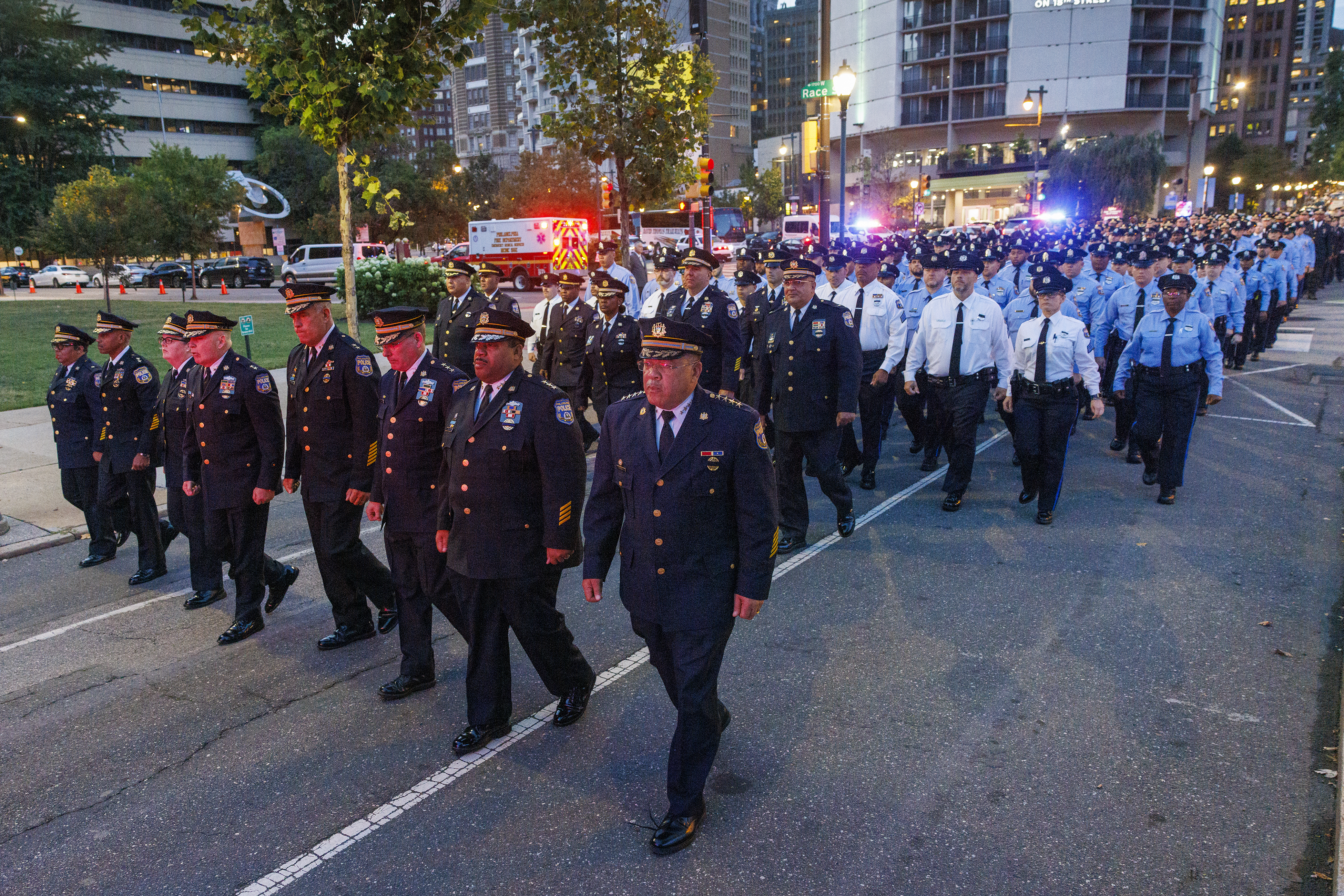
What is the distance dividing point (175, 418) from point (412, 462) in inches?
102

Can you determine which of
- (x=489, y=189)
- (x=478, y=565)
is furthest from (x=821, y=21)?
(x=489, y=189)

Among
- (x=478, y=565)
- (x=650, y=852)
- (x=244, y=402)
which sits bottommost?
(x=650, y=852)

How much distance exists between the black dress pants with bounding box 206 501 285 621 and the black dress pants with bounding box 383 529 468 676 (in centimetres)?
138

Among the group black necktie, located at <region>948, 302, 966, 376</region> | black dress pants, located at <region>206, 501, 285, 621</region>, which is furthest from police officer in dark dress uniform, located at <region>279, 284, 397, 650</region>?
black necktie, located at <region>948, 302, 966, 376</region>

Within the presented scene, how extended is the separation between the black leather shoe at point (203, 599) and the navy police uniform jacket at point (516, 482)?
315 centimetres

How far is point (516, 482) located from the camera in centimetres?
443

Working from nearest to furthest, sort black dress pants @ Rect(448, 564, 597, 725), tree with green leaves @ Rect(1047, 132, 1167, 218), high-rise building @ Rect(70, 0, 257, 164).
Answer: black dress pants @ Rect(448, 564, 597, 725), tree with green leaves @ Rect(1047, 132, 1167, 218), high-rise building @ Rect(70, 0, 257, 164)

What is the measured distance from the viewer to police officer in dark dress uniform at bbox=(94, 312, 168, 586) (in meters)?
7.21

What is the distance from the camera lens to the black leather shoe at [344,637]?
19.3 ft

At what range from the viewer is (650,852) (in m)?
3.81

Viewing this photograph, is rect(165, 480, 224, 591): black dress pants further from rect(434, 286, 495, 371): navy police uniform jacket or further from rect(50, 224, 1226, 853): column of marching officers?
rect(434, 286, 495, 371): navy police uniform jacket

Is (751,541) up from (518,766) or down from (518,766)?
up

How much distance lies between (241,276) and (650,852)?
47302 mm

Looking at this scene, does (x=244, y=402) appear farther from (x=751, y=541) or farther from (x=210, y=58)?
(x=210, y=58)
